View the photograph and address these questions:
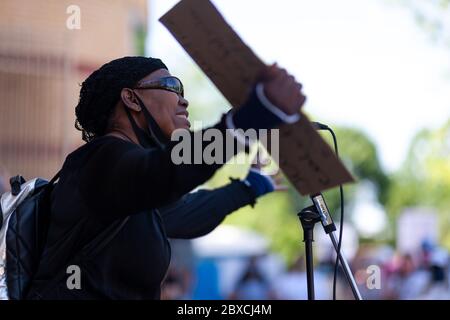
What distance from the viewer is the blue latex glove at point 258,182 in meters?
3.88

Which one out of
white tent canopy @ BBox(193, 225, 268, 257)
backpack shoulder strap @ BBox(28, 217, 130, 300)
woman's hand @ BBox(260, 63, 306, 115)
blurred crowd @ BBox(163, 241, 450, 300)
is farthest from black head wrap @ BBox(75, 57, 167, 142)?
white tent canopy @ BBox(193, 225, 268, 257)

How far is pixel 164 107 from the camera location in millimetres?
3107

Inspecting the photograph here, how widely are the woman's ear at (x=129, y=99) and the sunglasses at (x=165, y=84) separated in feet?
0.11

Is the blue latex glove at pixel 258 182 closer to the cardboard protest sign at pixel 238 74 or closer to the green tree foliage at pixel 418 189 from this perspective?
the cardboard protest sign at pixel 238 74

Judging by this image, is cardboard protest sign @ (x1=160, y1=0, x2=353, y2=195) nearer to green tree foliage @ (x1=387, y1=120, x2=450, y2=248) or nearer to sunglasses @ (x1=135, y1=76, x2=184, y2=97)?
sunglasses @ (x1=135, y1=76, x2=184, y2=97)

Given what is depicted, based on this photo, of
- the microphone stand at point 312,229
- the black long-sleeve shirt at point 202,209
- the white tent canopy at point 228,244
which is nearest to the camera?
the microphone stand at point 312,229

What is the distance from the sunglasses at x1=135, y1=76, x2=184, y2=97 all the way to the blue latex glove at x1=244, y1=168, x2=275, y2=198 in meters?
0.83

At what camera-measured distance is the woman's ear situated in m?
3.09

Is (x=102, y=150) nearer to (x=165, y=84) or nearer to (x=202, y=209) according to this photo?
(x=165, y=84)

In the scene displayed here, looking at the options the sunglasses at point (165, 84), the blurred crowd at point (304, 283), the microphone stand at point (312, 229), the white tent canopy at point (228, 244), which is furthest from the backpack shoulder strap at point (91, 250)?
the white tent canopy at point (228, 244)

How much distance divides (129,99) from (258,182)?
1.00 meters

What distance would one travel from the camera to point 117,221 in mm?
2844
